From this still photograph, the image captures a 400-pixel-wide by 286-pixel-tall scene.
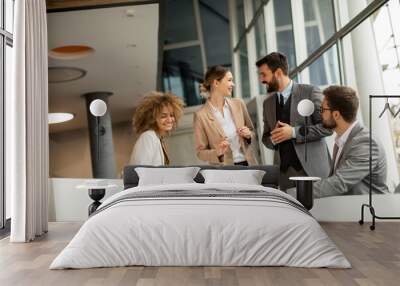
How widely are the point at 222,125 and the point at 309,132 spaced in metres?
1.04

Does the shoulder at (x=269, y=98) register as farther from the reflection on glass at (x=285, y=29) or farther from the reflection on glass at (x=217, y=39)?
the reflection on glass at (x=217, y=39)

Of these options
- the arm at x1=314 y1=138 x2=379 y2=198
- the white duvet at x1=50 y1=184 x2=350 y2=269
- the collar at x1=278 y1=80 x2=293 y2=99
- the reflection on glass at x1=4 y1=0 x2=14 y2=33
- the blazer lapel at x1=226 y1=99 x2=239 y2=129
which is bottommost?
the white duvet at x1=50 y1=184 x2=350 y2=269

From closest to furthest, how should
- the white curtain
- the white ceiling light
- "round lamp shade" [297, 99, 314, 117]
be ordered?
1. the white curtain
2. "round lamp shade" [297, 99, 314, 117]
3. the white ceiling light

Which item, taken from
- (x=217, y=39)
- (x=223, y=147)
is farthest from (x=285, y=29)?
(x=223, y=147)

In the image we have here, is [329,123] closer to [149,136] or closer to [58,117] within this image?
[149,136]

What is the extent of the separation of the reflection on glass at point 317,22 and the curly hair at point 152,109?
5.66 ft

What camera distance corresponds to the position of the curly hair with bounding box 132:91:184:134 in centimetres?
596

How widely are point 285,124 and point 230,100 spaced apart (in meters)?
0.73

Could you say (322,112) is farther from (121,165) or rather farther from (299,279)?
(299,279)

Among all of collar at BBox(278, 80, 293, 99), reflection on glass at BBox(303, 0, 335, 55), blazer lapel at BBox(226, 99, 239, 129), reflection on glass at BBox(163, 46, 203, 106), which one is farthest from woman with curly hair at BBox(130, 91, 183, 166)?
reflection on glass at BBox(303, 0, 335, 55)

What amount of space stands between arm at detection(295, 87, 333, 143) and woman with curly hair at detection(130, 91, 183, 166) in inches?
57.5

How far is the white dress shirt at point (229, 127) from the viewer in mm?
5895

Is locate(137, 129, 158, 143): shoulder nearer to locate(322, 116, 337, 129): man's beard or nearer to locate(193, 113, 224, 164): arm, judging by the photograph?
locate(193, 113, 224, 164): arm

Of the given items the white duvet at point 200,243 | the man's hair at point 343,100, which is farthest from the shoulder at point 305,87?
the white duvet at point 200,243
